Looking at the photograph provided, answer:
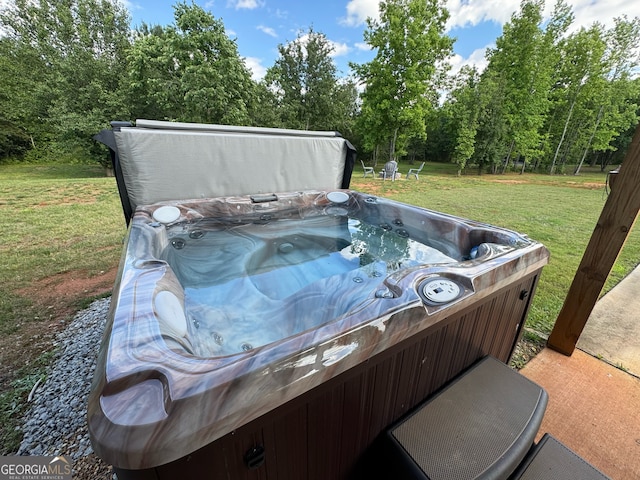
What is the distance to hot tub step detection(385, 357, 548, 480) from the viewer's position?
77cm

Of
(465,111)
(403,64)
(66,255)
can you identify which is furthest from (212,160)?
(465,111)

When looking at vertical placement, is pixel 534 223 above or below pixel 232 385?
below

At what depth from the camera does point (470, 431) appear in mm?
867

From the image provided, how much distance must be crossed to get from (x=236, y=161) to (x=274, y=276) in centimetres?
113

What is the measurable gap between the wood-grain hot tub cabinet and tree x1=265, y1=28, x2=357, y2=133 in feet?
34.6

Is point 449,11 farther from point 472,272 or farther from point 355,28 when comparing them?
point 472,272

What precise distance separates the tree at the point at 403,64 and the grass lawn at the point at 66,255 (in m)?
6.18

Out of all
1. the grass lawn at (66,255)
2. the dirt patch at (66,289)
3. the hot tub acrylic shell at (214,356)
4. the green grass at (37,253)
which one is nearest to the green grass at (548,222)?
the grass lawn at (66,255)

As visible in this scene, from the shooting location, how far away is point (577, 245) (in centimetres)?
308

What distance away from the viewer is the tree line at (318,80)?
27.0 feet

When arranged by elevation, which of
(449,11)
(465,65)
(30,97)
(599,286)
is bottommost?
(599,286)

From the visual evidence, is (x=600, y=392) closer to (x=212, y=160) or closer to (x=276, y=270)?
(x=276, y=270)

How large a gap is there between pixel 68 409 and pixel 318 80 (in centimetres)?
1312

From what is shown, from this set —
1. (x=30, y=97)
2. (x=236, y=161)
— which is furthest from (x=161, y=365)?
(x=30, y=97)
